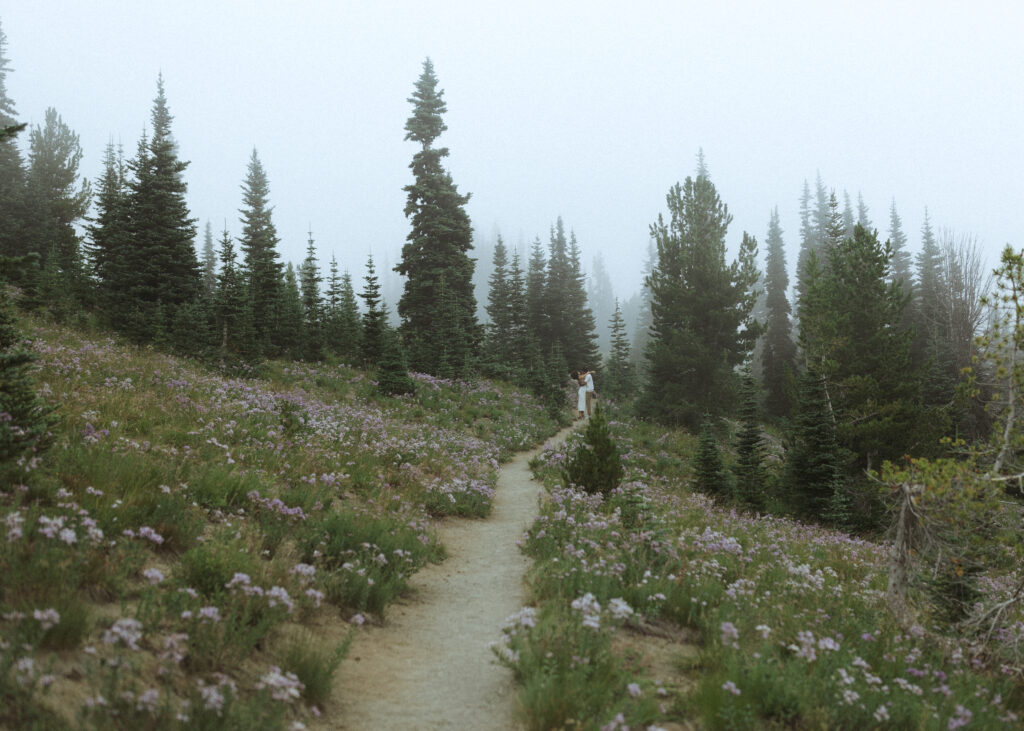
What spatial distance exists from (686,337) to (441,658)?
2334 centimetres

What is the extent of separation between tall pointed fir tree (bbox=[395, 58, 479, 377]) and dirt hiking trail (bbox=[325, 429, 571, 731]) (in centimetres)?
2284

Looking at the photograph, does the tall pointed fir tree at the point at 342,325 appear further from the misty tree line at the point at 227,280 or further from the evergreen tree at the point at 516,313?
the evergreen tree at the point at 516,313

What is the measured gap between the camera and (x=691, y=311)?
85.8ft

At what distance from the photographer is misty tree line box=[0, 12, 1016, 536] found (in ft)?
57.8

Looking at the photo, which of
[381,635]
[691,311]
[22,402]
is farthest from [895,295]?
[22,402]

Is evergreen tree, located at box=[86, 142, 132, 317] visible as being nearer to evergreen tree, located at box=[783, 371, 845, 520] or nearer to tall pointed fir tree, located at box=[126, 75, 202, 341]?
tall pointed fir tree, located at box=[126, 75, 202, 341]

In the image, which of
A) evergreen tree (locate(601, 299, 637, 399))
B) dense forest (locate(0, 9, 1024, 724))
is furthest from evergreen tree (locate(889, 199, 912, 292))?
evergreen tree (locate(601, 299, 637, 399))

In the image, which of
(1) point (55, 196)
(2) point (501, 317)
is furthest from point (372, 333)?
(1) point (55, 196)

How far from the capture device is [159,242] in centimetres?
2247

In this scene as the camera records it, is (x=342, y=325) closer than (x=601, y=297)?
Yes

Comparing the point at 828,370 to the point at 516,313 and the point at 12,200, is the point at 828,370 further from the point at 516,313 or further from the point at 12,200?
Result: the point at 12,200

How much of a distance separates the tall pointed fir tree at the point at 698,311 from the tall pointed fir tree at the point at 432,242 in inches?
459

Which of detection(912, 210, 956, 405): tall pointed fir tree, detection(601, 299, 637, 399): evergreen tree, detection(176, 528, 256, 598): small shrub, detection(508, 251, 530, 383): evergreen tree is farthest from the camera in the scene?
detection(508, 251, 530, 383): evergreen tree

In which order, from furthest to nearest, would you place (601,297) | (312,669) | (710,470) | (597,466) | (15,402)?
(601,297) → (710,470) → (597,466) → (15,402) → (312,669)
